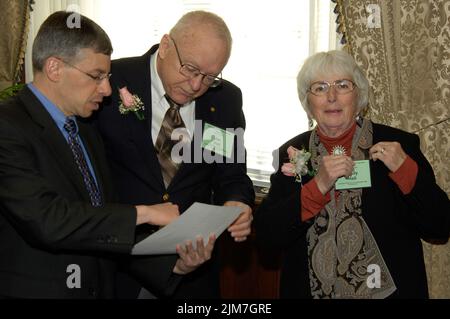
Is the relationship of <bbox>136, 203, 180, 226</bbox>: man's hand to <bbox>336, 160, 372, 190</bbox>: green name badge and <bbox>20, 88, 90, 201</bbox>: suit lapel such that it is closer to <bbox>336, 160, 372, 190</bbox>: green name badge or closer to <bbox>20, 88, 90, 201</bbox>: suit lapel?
<bbox>20, 88, 90, 201</bbox>: suit lapel

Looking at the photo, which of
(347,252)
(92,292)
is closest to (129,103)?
(92,292)

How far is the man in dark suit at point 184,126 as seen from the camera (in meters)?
2.73

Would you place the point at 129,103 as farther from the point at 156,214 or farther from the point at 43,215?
the point at 43,215

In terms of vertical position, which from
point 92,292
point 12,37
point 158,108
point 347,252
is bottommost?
point 92,292

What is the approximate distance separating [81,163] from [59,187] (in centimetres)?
18

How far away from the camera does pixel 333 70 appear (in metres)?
2.77

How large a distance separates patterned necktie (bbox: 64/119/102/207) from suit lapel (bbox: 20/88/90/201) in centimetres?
5

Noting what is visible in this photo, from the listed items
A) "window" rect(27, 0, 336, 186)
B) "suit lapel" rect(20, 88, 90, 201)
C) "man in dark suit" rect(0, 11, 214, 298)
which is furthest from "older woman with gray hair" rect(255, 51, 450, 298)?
"window" rect(27, 0, 336, 186)

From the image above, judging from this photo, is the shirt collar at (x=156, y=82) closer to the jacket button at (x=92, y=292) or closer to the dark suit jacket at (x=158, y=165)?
the dark suit jacket at (x=158, y=165)

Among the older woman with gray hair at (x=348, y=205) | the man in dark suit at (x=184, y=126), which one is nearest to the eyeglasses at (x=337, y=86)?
the older woman with gray hair at (x=348, y=205)

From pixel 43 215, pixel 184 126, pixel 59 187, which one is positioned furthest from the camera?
pixel 184 126

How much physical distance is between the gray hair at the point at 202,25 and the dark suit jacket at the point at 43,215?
30.4 inches

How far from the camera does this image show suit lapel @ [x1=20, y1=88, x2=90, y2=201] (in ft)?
7.42
